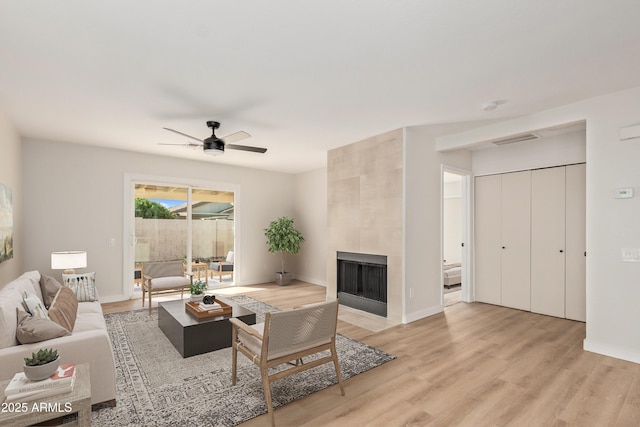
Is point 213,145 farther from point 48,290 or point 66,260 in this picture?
point 66,260

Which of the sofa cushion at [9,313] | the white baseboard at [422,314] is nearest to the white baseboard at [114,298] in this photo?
the sofa cushion at [9,313]

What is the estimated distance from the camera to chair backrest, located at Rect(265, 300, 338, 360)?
7.32ft

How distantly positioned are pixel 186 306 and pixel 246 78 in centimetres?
268

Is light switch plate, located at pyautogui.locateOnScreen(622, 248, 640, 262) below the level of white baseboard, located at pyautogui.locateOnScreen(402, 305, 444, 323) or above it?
above

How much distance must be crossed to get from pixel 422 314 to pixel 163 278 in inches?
158

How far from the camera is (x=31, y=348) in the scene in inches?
82.4

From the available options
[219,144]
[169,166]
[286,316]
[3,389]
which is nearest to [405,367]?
[286,316]

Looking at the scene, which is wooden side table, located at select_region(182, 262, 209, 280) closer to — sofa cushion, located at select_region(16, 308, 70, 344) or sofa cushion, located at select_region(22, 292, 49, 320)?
sofa cushion, located at select_region(22, 292, 49, 320)

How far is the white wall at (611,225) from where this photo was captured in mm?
3131

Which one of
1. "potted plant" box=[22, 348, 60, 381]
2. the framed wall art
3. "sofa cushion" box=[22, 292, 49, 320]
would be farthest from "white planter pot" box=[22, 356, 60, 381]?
the framed wall art

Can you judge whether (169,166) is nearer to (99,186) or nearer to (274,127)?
(99,186)

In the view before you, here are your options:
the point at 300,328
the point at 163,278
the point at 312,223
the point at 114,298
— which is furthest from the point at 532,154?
the point at 114,298

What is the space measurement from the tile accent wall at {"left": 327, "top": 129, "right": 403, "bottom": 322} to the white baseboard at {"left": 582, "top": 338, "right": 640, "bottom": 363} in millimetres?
2011

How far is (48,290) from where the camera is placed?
339 cm
